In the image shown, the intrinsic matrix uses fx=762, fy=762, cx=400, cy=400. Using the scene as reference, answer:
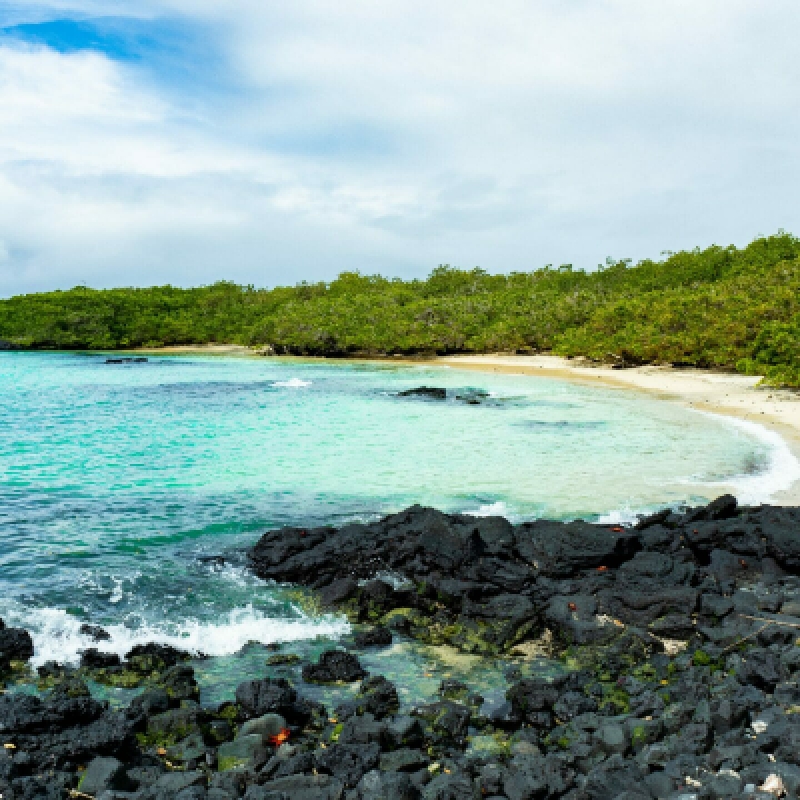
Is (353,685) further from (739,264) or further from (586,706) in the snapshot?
(739,264)

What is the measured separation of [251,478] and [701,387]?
1940 centimetres

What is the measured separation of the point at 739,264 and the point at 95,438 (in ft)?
152

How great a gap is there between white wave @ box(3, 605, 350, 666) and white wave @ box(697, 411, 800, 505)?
25.0 feet

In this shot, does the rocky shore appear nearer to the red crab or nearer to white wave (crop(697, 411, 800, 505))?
the red crab

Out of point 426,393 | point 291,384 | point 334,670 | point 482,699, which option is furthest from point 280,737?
point 291,384

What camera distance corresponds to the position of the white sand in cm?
1952

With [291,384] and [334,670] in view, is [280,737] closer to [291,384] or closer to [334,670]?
[334,670]

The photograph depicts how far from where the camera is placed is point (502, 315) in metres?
50.0

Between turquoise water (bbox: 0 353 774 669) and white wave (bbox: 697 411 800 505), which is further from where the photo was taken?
white wave (bbox: 697 411 800 505)

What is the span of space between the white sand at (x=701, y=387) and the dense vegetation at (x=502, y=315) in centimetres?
79

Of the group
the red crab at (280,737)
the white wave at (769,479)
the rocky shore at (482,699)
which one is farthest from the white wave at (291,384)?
the red crab at (280,737)

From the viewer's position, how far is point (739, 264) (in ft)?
171

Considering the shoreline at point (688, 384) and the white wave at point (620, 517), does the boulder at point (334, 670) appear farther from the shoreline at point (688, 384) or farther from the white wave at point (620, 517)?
the shoreline at point (688, 384)

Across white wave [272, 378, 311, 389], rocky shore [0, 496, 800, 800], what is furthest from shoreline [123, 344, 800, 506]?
white wave [272, 378, 311, 389]
